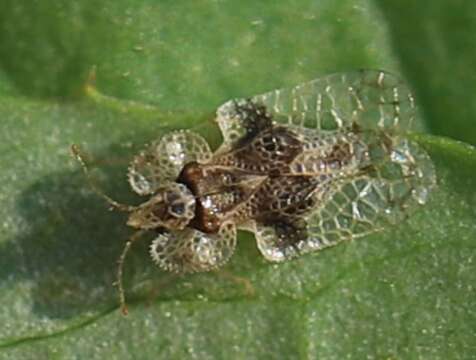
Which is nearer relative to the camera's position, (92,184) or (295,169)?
(92,184)

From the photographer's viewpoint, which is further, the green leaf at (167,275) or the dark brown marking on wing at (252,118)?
the dark brown marking on wing at (252,118)

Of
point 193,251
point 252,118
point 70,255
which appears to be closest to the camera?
point 70,255

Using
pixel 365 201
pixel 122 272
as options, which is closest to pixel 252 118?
pixel 365 201

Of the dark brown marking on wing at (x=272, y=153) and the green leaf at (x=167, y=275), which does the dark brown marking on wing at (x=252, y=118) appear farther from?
the green leaf at (x=167, y=275)

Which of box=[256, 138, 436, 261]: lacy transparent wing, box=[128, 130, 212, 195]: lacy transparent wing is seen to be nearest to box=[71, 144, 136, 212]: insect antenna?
box=[128, 130, 212, 195]: lacy transparent wing

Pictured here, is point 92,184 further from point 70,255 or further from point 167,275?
point 167,275

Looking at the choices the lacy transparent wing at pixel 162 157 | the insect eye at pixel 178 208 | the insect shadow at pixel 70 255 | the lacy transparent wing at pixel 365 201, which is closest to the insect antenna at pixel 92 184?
the insect shadow at pixel 70 255

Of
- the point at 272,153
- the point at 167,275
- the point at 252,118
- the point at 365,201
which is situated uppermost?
the point at 252,118
